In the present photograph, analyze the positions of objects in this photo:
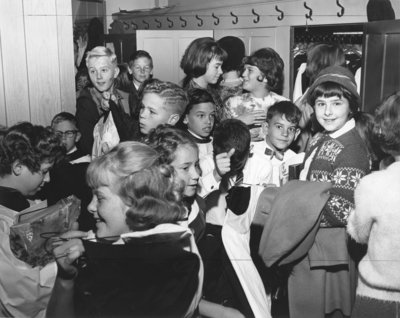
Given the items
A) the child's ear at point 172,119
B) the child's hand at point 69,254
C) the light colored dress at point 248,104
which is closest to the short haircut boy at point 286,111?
the light colored dress at point 248,104

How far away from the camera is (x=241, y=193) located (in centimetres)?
110

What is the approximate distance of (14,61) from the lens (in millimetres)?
1391

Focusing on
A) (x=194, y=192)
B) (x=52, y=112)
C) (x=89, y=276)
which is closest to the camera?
(x=89, y=276)

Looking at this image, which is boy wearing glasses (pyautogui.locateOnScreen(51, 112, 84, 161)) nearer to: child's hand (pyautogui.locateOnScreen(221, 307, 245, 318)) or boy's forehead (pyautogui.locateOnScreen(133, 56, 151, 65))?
boy's forehead (pyautogui.locateOnScreen(133, 56, 151, 65))

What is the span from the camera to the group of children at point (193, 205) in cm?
76

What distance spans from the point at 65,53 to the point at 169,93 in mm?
399

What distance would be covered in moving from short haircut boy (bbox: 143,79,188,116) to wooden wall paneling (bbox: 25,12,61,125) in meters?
0.36

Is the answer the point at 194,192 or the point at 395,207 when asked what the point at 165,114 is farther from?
the point at 395,207

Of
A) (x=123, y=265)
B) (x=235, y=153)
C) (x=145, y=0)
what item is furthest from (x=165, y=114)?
(x=145, y=0)

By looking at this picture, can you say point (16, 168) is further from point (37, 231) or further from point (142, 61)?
point (142, 61)

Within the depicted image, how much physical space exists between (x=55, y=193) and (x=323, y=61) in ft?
3.07

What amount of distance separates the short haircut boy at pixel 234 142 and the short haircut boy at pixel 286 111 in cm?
27

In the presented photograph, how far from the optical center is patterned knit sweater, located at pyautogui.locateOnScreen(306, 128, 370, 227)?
3.53 ft

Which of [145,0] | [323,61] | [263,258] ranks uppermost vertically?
[145,0]
